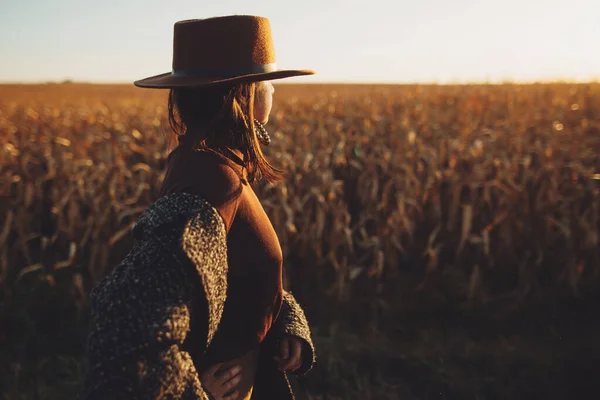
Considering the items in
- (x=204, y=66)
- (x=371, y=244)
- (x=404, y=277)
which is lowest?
(x=404, y=277)

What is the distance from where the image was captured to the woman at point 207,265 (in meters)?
1.08

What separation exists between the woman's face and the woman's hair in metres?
0.02

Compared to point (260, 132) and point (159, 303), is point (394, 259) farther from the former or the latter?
point (159, 303)

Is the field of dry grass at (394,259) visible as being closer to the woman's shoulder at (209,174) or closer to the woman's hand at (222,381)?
the woman's hand at (222,381)

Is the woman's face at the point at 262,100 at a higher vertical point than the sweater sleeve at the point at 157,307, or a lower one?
higher

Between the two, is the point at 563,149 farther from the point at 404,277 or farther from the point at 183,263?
the point at 183,263

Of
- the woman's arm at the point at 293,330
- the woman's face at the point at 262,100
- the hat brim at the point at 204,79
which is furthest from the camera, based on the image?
the woman's arm at the point at 293,330

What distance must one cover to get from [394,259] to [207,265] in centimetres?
356

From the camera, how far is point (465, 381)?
363cm

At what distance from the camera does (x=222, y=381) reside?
4.74 feet

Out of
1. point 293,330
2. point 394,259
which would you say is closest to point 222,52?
point 293,330

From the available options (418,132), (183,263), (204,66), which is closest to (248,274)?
(183,263)

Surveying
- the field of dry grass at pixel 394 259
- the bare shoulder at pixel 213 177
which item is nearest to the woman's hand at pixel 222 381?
the bare shoulder at pixel 213 177

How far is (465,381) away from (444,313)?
30.8 inches
